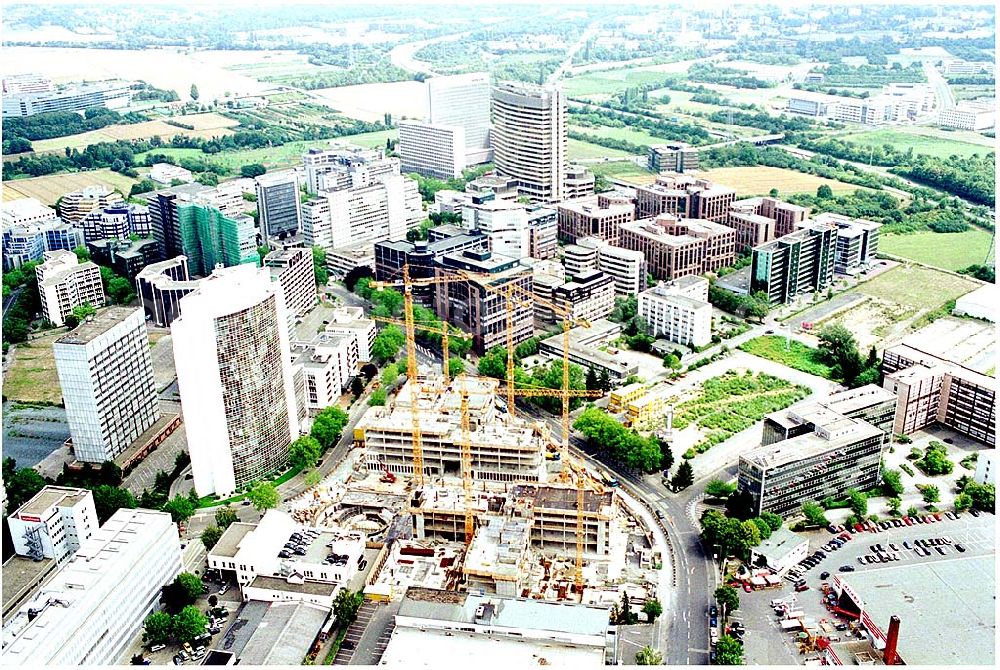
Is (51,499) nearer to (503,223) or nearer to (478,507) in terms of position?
(478,507)

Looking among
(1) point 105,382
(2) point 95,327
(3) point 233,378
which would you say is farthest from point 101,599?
(2) point 95,327

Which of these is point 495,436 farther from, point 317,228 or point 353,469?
point 317,228

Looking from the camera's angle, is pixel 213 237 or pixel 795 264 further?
pixel 213 237

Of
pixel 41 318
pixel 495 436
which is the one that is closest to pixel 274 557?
pixel 495 436

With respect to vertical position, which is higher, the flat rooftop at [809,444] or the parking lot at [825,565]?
the flat rooftop at [809,444]

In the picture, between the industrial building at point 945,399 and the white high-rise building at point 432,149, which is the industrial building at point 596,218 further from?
the industrial building at point 945,399

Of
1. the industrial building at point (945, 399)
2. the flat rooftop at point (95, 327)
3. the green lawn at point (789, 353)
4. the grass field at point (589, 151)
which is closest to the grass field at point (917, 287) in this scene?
the green lawn at point (789, 353)

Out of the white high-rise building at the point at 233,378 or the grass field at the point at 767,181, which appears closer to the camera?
the white high-rise building at the point at 233,378
